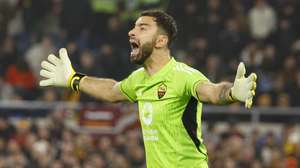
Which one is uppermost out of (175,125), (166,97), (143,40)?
(143,40)

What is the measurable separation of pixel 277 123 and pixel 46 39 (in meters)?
4.63

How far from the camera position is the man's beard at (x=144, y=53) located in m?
7.74

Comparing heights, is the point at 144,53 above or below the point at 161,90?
above

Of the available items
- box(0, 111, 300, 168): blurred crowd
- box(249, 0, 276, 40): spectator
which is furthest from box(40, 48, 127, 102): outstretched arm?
box(249, 0, 276, 40): spectator

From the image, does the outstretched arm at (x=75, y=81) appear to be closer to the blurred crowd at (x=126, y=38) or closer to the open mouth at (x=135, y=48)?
the open mouth at (x=135, y=48)

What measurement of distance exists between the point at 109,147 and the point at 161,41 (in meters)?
6.94

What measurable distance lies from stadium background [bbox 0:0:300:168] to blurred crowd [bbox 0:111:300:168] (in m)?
0.02

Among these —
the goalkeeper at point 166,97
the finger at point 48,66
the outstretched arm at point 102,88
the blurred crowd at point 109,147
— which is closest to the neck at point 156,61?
the goalkeeper at point 166,97

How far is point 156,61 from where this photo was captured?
7801 millimetres

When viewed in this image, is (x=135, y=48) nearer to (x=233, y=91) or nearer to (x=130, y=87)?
(x=130, y=87)

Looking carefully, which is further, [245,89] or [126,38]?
[126,38]

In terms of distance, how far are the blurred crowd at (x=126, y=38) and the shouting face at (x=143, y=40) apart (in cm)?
841

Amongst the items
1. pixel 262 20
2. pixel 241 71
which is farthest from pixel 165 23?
pixel 262 20

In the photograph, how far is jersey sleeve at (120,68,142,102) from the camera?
802cm
